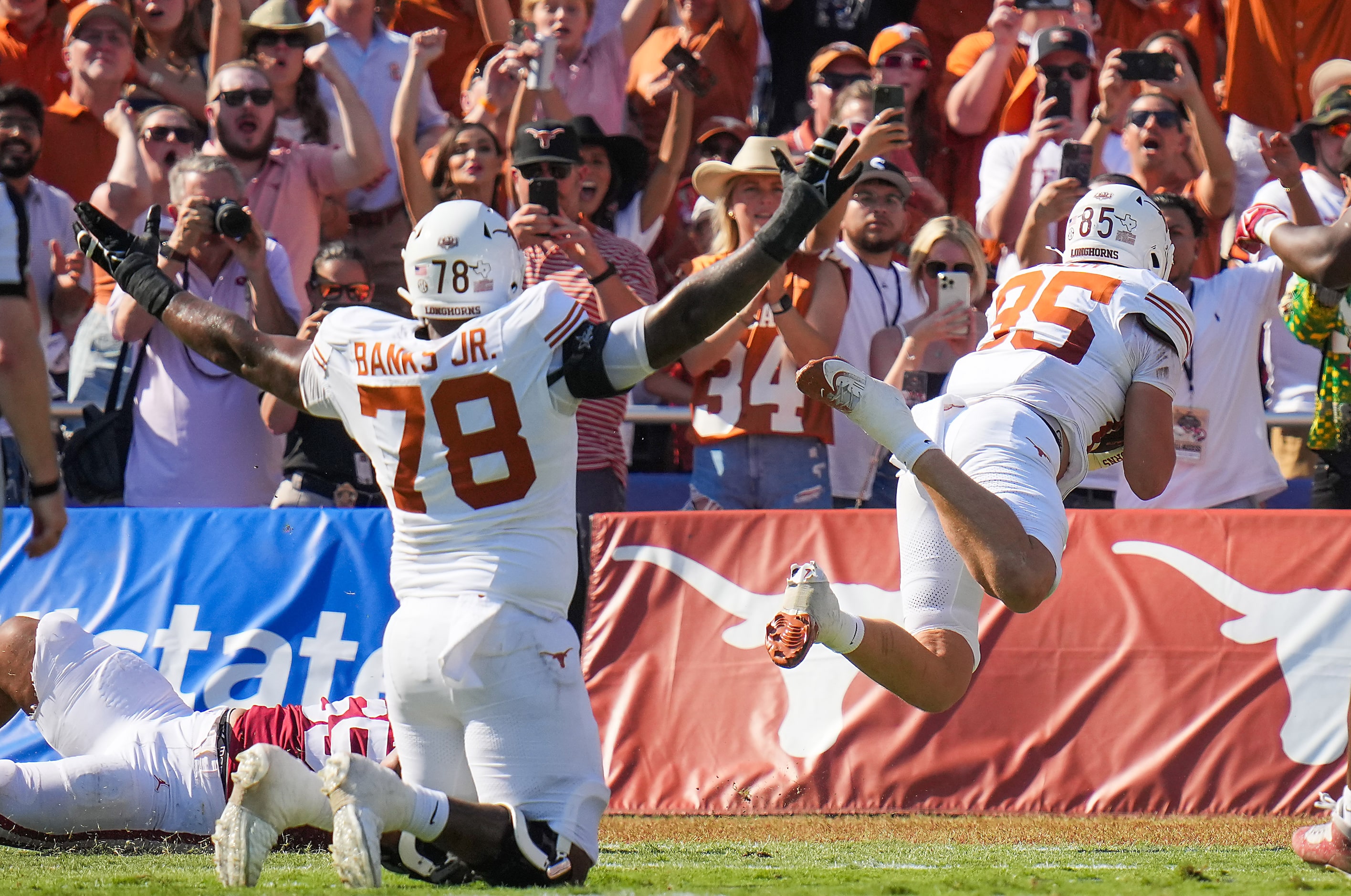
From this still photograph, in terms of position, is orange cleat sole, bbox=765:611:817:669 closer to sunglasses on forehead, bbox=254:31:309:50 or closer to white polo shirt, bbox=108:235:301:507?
white polo shirt, bbox=108:235:301:507

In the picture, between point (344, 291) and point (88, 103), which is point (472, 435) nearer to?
point (344, 291)

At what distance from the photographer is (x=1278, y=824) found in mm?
6199

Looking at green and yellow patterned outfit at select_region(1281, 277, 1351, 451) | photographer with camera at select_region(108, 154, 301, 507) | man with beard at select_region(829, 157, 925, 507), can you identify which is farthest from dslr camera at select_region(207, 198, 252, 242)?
green and yellow patterned outfit at select_region(1281, 277, 1351, 451)

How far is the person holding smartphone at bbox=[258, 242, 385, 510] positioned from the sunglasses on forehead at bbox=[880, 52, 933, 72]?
11.2 ft

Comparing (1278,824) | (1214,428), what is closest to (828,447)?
(1214,428)

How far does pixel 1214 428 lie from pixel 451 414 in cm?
455

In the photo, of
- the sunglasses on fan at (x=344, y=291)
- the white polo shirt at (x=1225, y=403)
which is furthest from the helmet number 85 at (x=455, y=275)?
the white polo shirt at (x=1225, y=403)

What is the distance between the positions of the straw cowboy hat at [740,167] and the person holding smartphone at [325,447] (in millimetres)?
1773

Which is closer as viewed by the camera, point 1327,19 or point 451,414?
point 451,414

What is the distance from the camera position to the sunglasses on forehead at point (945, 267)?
8.05 meters

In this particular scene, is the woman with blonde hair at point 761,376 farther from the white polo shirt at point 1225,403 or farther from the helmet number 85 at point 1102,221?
the helmet number 85 at point 1102,221

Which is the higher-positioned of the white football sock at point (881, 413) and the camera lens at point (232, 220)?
the camera lens at point (232, 220)

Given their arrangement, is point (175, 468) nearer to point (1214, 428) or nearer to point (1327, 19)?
point (1214, 428)

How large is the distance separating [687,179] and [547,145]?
189 centimetres
